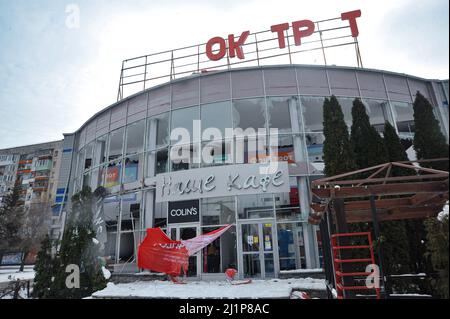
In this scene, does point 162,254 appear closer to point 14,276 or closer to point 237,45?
point 14,276

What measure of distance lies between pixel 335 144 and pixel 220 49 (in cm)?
761

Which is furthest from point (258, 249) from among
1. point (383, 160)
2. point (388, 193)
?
point (388, 193)

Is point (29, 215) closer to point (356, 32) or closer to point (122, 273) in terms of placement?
point (122, 273)

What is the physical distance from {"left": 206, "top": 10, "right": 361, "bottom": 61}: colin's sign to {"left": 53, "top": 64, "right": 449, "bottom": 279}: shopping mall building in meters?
1.66

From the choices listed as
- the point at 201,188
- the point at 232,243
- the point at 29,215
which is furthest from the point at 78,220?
the point at 29,215

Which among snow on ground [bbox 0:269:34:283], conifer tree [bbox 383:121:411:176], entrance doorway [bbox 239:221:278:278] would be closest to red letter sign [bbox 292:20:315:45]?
conifer tree [bbox 383:121:411:176]

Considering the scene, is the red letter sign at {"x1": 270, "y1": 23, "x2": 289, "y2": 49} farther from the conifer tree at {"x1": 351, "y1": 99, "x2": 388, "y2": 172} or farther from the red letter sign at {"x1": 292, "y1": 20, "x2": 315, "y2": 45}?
the conifer tree at {"x1": 351, "y1": 99, "x2": 388, "y2": 172}

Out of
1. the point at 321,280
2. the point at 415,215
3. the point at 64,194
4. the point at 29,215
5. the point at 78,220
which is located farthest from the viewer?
the point at 29,215

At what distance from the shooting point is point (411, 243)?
7.97 meters

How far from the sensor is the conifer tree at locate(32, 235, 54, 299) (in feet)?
23.4

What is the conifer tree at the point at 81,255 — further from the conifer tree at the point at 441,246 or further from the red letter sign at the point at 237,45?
the red letter sign at the point at 237,45

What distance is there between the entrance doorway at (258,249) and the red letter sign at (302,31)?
28.6 feet

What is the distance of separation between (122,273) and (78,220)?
451cm

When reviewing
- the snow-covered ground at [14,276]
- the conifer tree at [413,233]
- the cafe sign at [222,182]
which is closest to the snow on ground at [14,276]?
the snow-covered ground at [14,276]
